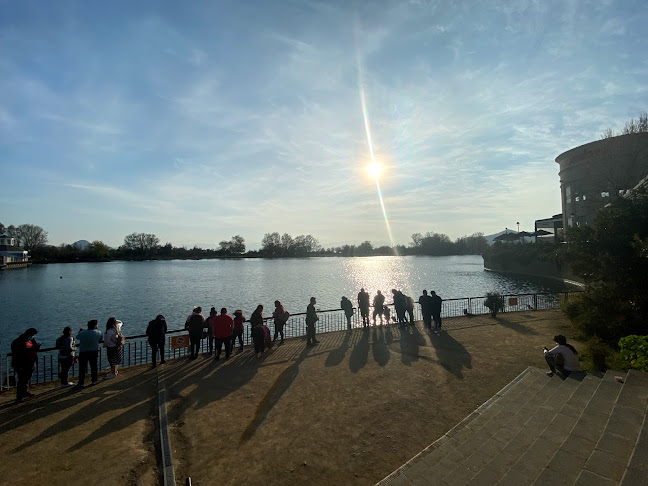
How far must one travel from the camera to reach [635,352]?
25.7ft

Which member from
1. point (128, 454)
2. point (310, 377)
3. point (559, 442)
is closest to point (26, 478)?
point (128, 454)

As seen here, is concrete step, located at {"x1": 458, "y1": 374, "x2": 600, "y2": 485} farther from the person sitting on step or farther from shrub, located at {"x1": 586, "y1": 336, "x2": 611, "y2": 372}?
shrub, located at {"x1": 586, "y1": 336, "x2": 611, "y2": 372}

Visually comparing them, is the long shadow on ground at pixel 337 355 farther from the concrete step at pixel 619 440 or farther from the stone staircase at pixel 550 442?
the concrete step at pixel 619 440

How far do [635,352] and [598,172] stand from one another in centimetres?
5818

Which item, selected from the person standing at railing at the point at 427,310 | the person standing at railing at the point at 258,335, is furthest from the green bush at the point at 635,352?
the person standing at railing at the point at 258,335

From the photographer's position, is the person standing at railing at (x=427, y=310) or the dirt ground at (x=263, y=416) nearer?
the dirt ground at (x=263, y=416)

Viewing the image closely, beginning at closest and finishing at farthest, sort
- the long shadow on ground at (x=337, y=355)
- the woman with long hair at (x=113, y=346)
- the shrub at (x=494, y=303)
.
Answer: the woman with long hair at (x=113, y=346) → the long shadow on ground at (x=337, y=355) → the shrub at (x=494, y=303)

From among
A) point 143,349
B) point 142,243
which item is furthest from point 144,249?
point 143,349

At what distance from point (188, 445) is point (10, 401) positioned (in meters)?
5.44

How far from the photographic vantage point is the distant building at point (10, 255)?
97812 mm

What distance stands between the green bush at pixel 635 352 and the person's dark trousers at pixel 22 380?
13899 millimetres

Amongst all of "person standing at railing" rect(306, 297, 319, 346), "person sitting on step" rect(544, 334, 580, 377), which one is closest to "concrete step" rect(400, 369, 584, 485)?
"person sitting on step" rect(544, 334, 580, 377)

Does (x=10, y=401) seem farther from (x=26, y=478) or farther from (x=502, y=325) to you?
(x=502, y=325)

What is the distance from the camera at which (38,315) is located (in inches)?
1137
